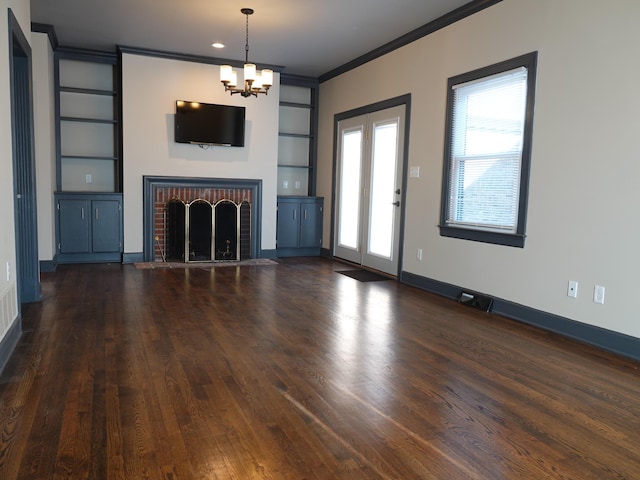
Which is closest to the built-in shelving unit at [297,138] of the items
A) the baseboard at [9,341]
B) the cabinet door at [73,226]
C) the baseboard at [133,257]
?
the baseboard at [133,257]

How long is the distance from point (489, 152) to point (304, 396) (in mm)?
3139

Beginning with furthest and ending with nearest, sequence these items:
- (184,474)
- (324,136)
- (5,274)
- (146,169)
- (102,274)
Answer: (324,136) < (146,169) < (102,274) < (5,274) < (184,474)

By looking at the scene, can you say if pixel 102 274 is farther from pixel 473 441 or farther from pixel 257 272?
pixel 473 441

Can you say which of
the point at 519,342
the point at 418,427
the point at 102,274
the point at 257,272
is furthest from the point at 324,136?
the point at 418,427

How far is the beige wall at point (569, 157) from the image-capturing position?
350cm

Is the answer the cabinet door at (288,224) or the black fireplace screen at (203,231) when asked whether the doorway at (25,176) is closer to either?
the black fireplace screen at (203,231)

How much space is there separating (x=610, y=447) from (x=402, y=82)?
4.71m

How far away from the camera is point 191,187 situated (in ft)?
23.3

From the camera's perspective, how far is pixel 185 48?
664 cm

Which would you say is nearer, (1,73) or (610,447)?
(610,447)

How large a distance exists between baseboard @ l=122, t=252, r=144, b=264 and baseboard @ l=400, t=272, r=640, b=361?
4190mm

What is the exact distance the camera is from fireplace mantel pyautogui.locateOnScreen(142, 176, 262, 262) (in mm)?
6898

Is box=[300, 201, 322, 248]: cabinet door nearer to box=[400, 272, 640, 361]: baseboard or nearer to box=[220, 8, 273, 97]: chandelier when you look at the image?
box=[220, 8, 273, 97]: chandelier

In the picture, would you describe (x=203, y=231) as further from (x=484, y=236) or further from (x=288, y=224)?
(x=484, y=236)
